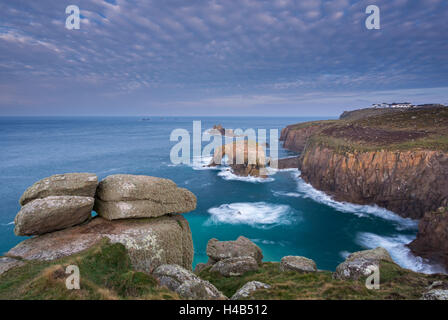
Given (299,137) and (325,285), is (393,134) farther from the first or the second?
(299,137)

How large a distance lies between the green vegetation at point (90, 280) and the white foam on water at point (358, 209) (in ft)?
143

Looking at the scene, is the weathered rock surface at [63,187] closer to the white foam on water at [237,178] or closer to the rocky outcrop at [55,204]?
the rocky outcrop at [55,204]

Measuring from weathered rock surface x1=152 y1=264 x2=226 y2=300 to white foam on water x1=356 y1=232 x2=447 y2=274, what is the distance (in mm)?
28583

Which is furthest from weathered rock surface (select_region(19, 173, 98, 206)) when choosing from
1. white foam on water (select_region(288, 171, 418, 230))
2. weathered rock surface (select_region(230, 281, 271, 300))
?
white foam on water (select_region(288, 171, 418, 230))

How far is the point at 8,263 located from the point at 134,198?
7.92 meters

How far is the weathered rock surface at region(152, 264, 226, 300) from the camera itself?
37.1 feet

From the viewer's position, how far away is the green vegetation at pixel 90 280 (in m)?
9.47

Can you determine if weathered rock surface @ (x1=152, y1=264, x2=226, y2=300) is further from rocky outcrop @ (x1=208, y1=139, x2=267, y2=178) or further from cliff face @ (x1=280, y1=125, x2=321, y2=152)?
cliff face @ (x1=280, y1=125, x2=321, y2=152)

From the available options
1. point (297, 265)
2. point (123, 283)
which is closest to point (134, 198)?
point (123, 283)

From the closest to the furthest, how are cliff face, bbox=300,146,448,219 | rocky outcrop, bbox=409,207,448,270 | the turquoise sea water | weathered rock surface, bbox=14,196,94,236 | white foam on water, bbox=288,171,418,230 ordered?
weathered rock surface, bbox=14,196,94,236, rocky outcrop, bbox=409,207,448,270, the turquoise sea water, cliff face, bbox=300,146,448,219, white foam on water, bbox=288,171,418,230

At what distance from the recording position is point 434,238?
28281 mm

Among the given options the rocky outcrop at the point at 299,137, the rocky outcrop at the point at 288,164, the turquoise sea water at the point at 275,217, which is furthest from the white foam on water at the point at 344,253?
the rocky outcrop at the point at 299,137
